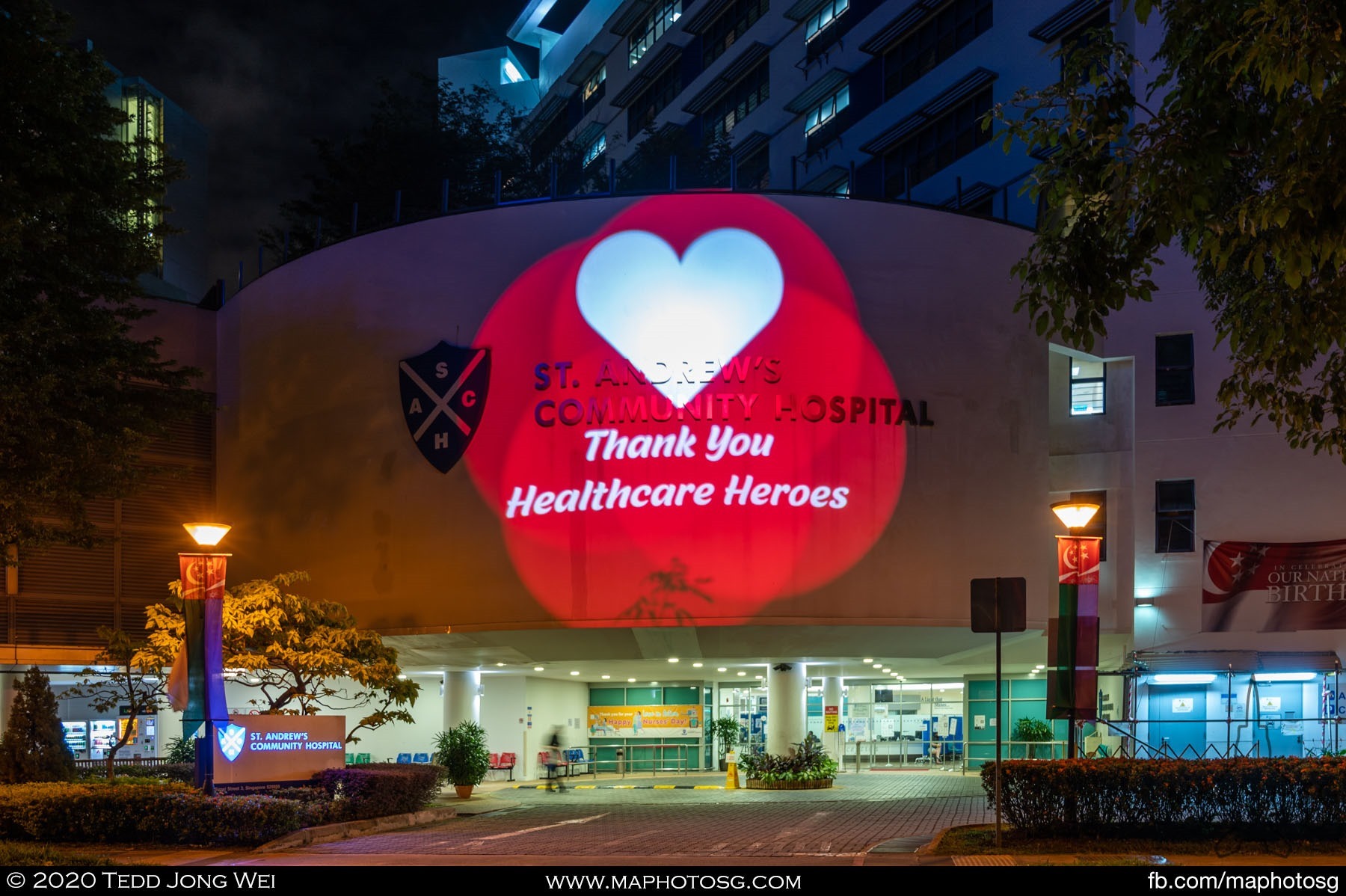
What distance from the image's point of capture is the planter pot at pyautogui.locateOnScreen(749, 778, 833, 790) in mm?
33812

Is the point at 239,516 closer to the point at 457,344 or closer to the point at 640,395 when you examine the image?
the point at 457,344

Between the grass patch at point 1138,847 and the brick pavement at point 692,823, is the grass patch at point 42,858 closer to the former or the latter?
the brick pavement at point 692,823

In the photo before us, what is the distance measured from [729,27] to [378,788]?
5405 centimetres

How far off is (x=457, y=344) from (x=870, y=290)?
10.0 m

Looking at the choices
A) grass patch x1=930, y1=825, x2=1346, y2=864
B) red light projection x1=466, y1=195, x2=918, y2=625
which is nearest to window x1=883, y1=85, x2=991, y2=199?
red light projection x1=466, y1=195, x2=918, y2=625

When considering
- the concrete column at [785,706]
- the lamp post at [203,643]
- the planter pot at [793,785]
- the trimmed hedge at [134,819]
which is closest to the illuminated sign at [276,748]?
the lamp post at [203,643]

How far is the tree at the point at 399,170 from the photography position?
2368 inches

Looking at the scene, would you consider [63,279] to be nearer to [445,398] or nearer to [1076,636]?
[445,398]

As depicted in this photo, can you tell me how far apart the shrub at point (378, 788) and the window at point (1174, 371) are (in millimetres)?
20613

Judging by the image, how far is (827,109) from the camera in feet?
197

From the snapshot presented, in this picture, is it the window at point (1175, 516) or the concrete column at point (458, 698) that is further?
the concrete column at point (458, 698)

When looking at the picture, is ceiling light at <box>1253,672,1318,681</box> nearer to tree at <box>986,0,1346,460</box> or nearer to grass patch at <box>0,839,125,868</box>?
tree at <box>986,0,1346,460</box>

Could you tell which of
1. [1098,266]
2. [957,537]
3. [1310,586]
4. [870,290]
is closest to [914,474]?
[957,537]

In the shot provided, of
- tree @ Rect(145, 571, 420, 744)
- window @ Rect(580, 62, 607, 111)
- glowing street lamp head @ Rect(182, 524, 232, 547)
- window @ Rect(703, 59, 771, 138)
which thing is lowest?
tree @ Rect(145, 571, 420, 744)
